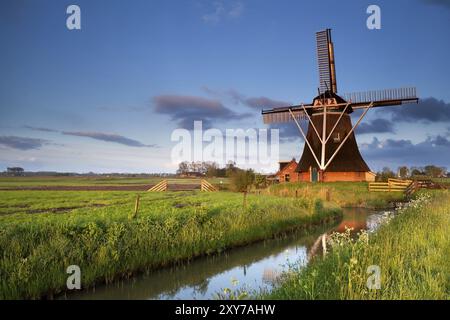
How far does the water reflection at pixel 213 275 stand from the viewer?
9.02 metres

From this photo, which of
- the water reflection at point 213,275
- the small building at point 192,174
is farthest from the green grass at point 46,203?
the small building at point 192,174

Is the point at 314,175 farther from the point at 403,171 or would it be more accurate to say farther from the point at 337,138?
the point at 403,171

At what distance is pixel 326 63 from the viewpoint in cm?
3691

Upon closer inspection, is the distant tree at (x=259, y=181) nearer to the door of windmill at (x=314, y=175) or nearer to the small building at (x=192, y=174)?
the door of windmill at (x=314, y=175)

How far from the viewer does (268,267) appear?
11.9 m

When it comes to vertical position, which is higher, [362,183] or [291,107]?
[291,107]

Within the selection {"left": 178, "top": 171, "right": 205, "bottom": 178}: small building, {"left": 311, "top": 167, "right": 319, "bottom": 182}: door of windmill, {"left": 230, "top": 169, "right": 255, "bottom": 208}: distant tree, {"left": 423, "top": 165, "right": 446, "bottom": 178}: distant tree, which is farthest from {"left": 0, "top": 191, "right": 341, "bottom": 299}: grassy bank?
{"left": 423, "top": 165, "right": 446, "bottom": 178}: distant tree

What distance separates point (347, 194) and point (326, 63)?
1354 centimetres

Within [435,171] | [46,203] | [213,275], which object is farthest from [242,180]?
[435,171]
